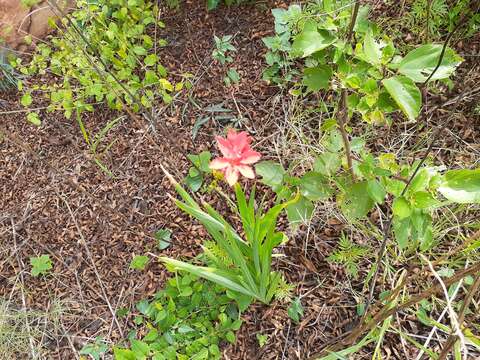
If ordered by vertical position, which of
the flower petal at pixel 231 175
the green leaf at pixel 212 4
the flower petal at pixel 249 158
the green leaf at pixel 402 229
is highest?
the flower petal at pixel 231 175

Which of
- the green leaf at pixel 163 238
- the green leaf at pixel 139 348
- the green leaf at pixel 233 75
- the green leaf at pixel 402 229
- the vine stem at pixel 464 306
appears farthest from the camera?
the green leaf at pixel 233 75

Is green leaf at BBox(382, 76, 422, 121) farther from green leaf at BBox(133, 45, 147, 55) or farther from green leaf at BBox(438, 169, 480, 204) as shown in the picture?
green leaf at BBox(133, 45, 147, 55)

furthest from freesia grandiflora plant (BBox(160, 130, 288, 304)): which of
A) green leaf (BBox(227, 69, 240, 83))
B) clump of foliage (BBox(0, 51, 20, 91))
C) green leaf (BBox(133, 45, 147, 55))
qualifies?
clump of foliage (BBox(0, 51, 20, 91))

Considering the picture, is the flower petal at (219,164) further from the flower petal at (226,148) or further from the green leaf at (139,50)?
the green leaf at (139,50)

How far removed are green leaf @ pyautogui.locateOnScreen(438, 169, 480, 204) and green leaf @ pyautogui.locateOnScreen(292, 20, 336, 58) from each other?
0.44 m

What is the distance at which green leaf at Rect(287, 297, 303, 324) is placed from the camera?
4.76 feet

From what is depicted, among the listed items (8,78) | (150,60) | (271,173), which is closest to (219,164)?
(271,173)

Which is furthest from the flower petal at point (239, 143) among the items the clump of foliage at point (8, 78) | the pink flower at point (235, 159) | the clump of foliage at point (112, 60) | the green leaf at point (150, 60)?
the clump of foliage at point (8, 78)

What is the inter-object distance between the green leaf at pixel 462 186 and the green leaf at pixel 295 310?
62 centimetres

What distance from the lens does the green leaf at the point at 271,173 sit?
1331mm

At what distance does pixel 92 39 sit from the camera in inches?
79.3

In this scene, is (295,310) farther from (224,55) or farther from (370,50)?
(224,55)

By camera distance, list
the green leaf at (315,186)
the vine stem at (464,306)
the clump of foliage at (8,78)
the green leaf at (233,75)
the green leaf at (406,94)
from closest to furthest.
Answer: the vine stem at (464,306) → the green leaf at (406,94) → the green leaf at (315,186) → the green leaf at (233,75) → the clump of foliage at (8,78)

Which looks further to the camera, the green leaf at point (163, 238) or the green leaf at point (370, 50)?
the green leaf at point (163, 238)
